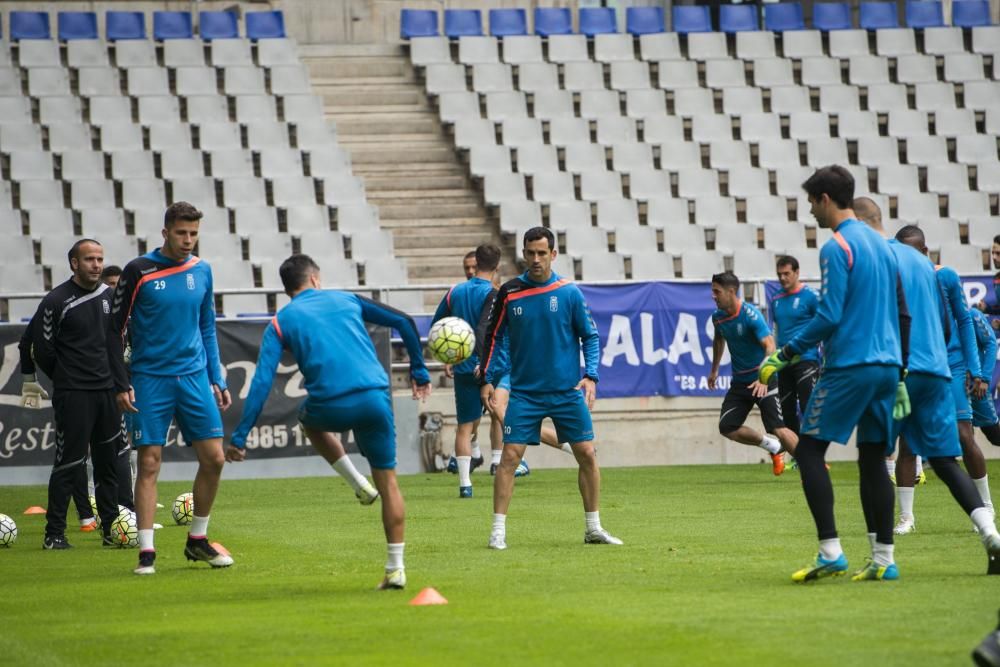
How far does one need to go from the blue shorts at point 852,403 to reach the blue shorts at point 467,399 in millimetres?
7919

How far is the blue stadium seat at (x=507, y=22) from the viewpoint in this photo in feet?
89.6

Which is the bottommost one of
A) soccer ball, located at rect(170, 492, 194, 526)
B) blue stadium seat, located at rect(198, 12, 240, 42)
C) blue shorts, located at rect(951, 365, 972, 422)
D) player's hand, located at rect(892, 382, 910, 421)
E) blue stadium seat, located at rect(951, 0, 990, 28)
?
soccer ball, located at rect(170, 492, 194, 526)

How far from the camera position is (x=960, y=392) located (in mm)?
10695

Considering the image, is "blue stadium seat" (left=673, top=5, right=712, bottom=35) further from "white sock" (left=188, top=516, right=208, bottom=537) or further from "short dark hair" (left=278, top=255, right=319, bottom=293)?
"short dark hair" (left=278, top=255, right=319, bottom=293)

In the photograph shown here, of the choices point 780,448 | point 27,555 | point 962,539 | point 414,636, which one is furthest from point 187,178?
point 414,636

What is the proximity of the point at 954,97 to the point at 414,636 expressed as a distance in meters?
23.0

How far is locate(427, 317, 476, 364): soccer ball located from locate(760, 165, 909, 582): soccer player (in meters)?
2.96

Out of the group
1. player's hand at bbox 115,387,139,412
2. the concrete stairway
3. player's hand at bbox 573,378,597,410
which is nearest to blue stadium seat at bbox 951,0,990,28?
the concrete stairway

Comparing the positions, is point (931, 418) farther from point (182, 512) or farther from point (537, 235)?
point (182, 512)

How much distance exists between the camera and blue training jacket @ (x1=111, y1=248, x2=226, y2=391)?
370 inches

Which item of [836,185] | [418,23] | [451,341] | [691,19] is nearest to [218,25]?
[418,23]

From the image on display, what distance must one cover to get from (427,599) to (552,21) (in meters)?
21.4

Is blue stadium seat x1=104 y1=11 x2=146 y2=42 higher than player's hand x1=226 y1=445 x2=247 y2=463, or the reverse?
blue stadium seat x1=104 y1=11 x2=146 y2=42

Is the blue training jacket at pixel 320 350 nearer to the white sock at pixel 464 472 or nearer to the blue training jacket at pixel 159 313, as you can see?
the blue training jacket at pixel 159 313
